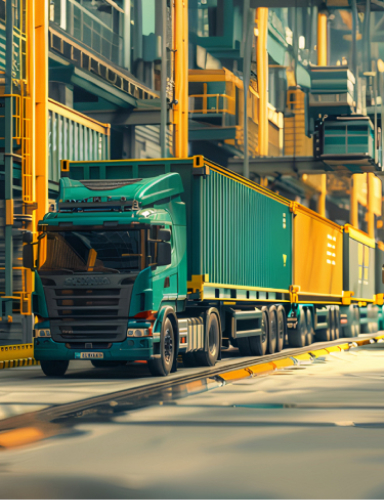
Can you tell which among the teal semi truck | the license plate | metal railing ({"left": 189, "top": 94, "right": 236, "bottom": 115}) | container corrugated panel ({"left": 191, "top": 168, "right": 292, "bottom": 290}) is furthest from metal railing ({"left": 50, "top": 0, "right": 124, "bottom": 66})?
the license plate

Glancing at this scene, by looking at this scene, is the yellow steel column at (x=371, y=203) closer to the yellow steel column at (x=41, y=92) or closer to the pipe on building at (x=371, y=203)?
the pipe on building at (x=371, y=203)

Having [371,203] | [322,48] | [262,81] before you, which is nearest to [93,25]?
[262,81]

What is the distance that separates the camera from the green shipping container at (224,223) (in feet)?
62.0

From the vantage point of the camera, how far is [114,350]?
16.8 metres

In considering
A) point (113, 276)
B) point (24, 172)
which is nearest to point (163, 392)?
point (113, 276)

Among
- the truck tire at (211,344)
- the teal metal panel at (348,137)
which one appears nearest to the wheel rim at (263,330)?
the truck tire at (211,344)

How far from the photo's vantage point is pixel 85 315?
16875 mm

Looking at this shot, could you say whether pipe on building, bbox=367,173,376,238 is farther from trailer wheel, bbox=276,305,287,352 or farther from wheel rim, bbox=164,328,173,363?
wheel rim, bbox=164,328,173,363

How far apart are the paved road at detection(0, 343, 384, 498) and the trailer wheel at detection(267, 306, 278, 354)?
35.4ft

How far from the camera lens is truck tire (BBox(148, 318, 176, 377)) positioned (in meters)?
17.2

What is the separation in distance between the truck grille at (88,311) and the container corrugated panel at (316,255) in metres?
11.7

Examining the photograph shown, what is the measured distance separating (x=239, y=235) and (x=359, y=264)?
18.2 m

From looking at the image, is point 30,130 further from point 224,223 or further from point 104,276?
point 104,276

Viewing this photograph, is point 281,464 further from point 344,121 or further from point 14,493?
point 344,121
